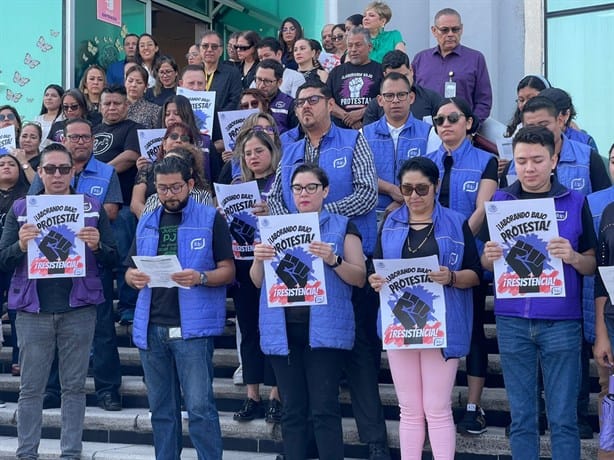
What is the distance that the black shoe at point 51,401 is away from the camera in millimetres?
8586

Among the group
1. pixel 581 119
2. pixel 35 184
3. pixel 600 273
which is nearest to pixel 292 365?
pixel 600 273

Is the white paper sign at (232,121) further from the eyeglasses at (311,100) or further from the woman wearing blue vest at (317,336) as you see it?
the woman wearing blue vest at (317,336)

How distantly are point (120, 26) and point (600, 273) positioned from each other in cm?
994

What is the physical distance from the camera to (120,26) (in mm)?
14266

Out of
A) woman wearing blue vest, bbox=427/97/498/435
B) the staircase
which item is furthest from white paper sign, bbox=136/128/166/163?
woman wearing blue vest, bbox=427/97/498/435

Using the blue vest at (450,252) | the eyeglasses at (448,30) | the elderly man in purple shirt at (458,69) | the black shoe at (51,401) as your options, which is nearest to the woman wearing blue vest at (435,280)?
the blue vest at (450,252)

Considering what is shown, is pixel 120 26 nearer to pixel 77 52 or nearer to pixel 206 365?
pixel 77 52

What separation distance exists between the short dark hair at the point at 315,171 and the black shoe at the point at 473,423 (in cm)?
187

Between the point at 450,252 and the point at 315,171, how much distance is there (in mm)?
1025

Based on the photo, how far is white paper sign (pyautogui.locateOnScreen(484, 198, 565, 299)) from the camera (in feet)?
19.5

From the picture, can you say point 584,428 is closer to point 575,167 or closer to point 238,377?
point 575,167

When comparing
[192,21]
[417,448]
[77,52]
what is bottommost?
[417,448]

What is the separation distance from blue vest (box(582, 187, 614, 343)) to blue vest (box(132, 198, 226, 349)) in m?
2.39

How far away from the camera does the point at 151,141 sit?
8633 millimetres
